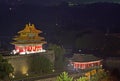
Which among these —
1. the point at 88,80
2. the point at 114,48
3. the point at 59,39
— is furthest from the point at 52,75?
the point at 59,39

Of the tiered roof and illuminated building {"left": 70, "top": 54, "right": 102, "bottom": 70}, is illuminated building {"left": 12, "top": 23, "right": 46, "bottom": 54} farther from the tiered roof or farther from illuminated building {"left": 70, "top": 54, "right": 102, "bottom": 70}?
illuminated building {"left": 70, "top": 54, "right": 102, "bottom": 70}

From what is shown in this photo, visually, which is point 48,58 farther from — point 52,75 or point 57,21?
point 57,21

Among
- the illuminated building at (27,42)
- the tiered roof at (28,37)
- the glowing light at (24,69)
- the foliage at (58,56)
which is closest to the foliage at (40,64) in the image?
the glowing light at (24,69)

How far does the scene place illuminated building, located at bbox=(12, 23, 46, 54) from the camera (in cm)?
3173

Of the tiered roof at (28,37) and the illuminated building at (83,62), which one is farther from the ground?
the tiered roof at (28,37)

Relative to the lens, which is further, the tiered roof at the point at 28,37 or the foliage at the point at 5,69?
the tiered roof at the point at 28,37

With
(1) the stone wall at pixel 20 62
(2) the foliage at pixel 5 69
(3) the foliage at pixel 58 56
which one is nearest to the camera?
(2) the foliage at pixel 5 69

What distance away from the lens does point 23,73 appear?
30.9 metres

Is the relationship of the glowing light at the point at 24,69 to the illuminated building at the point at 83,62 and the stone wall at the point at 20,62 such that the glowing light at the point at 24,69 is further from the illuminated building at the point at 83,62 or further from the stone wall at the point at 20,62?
the illuminated building at the point at 83,62

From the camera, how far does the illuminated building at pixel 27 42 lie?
31.7m

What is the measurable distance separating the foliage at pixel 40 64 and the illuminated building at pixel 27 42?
1.08 meters

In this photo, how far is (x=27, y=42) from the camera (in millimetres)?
31828

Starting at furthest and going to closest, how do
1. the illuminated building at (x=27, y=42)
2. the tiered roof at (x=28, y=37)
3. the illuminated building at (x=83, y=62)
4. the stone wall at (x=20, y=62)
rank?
the illuminated building at (x=83, y=62) → the tiered roof at (x=28, y=37) → the illuminated building at (x=27, y=42) → the stone wall at (x=20, y=62)

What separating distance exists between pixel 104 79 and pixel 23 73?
7548 millimetres
